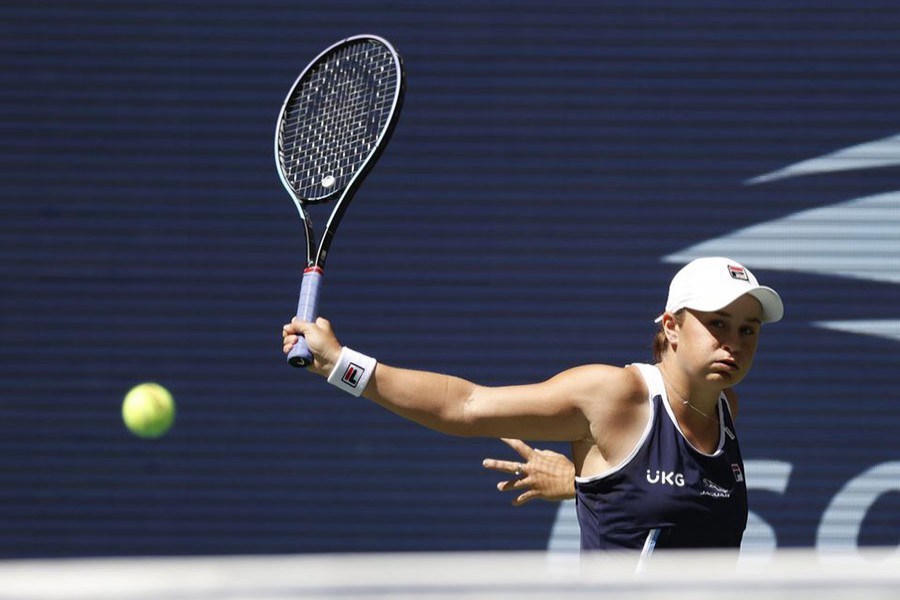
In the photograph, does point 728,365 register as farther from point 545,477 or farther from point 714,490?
point 545,477

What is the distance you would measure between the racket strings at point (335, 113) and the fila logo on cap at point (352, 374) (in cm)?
115

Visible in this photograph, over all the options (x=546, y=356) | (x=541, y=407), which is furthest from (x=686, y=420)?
(x=546, y=356)

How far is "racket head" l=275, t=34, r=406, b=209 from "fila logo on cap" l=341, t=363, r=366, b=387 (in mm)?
1030

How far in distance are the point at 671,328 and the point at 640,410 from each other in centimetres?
27

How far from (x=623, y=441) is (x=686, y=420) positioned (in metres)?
0.21

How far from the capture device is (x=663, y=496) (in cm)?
308

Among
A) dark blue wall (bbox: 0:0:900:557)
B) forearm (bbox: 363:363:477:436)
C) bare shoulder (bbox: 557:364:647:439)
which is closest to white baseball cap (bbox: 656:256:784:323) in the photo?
bare shoulder (bbox: 557:364:647:439)

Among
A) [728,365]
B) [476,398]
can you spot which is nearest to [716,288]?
[728,365]

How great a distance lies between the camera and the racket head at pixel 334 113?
4043 mm

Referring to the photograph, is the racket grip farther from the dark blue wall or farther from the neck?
the dark blue wall

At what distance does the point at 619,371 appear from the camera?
3135mm

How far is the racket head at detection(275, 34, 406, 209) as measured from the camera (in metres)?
4.04

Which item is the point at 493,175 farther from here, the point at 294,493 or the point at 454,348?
the point at 294,493

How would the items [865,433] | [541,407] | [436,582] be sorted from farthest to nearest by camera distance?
[865,433], [541,407], [436,582]
